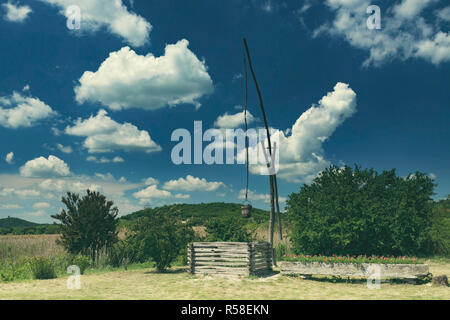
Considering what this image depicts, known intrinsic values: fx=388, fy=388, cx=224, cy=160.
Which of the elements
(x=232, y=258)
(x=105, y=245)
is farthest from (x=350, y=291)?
(x=105, y=245)

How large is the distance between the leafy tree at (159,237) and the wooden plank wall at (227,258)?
5.81 ft

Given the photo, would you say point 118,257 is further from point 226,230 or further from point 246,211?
point 246,211

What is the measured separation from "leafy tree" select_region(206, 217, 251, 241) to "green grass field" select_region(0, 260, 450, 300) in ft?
10.0

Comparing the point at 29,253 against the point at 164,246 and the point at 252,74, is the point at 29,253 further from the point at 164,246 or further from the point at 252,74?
the point at 252,74

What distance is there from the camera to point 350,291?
13.7 m

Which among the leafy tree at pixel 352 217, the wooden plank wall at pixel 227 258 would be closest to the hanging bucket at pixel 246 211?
the wooden plank wall at pixel 227 258

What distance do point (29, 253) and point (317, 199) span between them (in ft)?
57.3

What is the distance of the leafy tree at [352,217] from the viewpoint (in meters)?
19.9

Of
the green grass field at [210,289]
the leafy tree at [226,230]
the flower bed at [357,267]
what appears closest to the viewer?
the green grass field at [210,289]

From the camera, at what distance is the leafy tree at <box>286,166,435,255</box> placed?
65.4 feet

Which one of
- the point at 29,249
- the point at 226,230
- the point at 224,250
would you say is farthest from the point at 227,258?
the point at 29,249

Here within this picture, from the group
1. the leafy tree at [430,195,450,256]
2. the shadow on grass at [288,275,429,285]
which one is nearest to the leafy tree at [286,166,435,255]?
the shadow on grass at [288,275,429,285]

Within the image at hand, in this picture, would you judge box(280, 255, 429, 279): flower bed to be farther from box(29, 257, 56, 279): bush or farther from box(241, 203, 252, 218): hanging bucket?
box(29, 257, 56, 279): bush

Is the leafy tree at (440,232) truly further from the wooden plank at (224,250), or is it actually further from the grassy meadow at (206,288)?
the wooden plank at (224,250)
